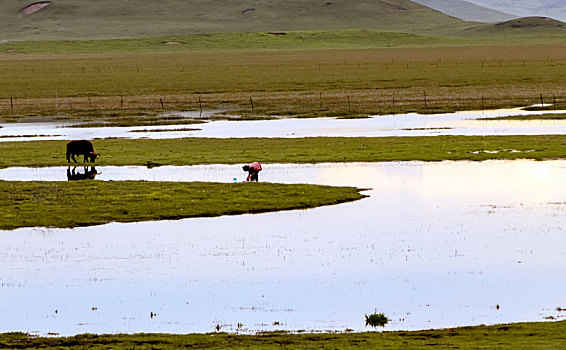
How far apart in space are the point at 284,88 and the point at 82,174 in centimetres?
6003

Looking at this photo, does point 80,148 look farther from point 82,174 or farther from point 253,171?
point 253,171

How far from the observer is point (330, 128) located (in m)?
58.4

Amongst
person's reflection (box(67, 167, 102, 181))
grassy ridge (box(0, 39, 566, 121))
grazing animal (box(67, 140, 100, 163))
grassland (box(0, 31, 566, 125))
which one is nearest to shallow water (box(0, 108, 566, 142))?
grassland (box(0, 31, 566, 125))

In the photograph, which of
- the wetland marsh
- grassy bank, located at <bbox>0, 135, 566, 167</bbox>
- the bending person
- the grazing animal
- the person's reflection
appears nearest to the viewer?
the wetland marsh

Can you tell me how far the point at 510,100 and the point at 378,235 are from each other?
182ft

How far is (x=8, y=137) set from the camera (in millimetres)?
55812

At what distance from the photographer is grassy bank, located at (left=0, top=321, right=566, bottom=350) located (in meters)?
14.5

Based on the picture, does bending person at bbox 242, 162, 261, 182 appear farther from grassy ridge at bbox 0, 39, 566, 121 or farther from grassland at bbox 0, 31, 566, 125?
grassy ridge at bbox 0, 39, 566, 121

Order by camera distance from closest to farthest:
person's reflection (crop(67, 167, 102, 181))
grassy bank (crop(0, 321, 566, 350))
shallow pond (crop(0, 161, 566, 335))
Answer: grassy bank (crop(0, 321, 566, 350)) < shallow pond (crop(0, 161, 566, 335)) < person's reflection (crop(67, 167, 102, 181))

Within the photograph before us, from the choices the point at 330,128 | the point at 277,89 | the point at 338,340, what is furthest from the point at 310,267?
the point at 277,89

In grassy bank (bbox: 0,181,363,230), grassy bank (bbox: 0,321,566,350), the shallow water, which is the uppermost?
the shallow water

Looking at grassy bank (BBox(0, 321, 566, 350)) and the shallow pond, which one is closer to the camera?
grassy bank (BBox(0, 321, 566, 350))

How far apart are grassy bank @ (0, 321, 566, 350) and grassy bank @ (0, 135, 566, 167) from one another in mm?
25675

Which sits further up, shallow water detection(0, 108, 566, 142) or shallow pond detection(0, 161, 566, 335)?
shallow water detection(0, 108, 566, 142)
